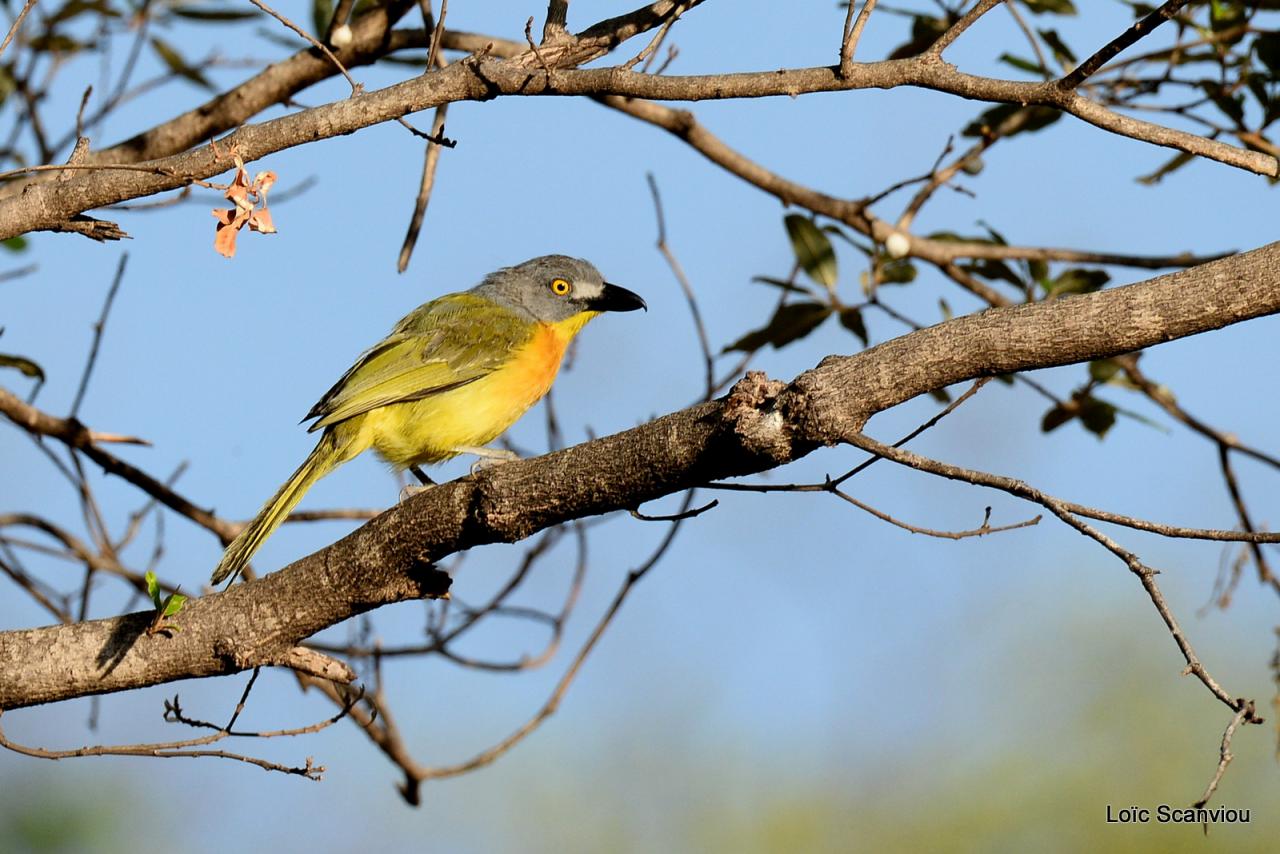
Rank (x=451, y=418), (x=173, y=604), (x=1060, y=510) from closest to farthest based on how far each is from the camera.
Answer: (x=1060, y=510) < (x=173, y=604) < (x=451, y=418)

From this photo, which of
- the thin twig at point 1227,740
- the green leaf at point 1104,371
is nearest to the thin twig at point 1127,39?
the thin twig at point 1227,740

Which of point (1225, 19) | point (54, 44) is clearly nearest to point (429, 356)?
point (54, 44)

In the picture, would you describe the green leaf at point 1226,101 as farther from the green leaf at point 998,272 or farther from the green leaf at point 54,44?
the green leaf at point 54,44

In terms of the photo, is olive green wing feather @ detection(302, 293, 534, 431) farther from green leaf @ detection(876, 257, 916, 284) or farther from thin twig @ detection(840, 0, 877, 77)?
thin twig @ detection(840, 0, 877, 77)

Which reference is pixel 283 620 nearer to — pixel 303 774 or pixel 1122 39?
pixel 303 774

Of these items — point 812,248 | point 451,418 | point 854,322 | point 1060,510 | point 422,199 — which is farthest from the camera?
point 812,248

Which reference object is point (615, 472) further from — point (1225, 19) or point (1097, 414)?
point (1225, 19)

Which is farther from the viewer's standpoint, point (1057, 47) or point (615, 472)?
point (1057, 47)
